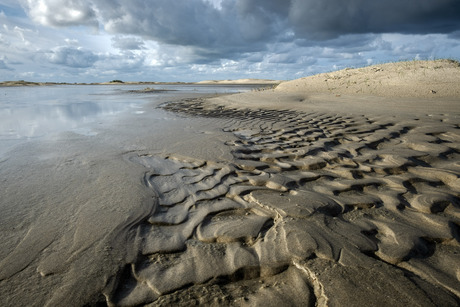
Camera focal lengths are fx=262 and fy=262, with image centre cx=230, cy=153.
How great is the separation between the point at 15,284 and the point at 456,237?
9.65 ft

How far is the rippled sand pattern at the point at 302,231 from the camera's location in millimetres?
1468

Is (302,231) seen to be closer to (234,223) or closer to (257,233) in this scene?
(257,233)

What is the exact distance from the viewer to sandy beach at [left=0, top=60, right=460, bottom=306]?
1476 mm

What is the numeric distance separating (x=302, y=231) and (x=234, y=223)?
54 centimetres

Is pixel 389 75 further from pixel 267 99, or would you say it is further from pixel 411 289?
pixel 411 289

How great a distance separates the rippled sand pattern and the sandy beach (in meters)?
0.01

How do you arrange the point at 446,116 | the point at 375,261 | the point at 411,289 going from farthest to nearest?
the point at 446,116
the point at 375,261
the point at 411,289

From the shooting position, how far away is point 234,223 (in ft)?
7.04

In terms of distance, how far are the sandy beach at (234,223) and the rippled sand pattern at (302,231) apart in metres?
0.01

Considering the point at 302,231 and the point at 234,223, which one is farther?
the point at 234,223

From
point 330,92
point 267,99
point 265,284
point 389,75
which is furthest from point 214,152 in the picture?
point 389,75

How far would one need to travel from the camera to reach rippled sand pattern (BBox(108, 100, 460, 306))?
147 cm

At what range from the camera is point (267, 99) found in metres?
12.0

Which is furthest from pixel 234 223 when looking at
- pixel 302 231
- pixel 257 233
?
pixel 302 231
